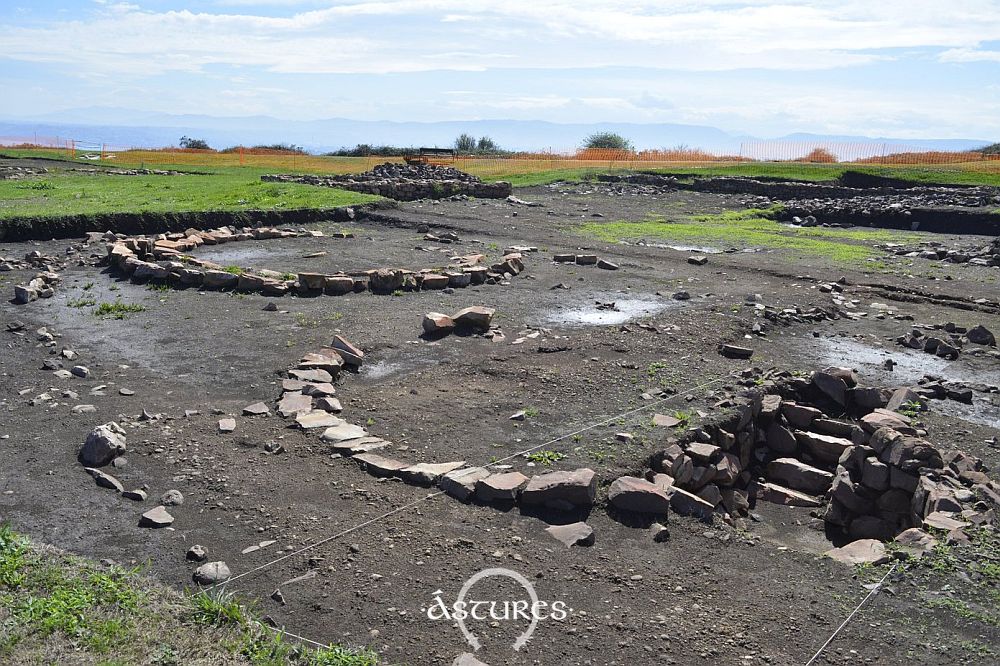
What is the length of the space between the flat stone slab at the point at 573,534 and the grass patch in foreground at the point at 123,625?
5.73ft

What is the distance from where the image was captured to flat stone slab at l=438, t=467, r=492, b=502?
630 cm

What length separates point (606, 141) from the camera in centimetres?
6656

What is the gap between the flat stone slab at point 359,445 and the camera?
23.3 feet

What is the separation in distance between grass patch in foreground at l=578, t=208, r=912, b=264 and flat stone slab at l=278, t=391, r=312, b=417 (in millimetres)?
13202

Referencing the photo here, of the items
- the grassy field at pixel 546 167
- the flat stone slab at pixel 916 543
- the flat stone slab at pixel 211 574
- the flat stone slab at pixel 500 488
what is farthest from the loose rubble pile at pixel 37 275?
the grassy field at pixel 546 167

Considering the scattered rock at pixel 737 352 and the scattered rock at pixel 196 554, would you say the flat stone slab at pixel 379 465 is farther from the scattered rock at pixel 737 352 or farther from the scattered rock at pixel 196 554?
the scattered rock at pixel 737 352

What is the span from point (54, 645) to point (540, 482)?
3361 millimetres

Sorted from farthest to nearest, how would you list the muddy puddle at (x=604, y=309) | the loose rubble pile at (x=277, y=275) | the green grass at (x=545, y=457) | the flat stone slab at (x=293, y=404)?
the loose rubble pile at (x=277, y=275)
the muddy puddle at (x=604, y=309)
the flat stone slab at (x=293, y=404)
the green grass at (x=545, y=457)

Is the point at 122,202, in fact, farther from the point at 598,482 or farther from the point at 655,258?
the point at 598,482

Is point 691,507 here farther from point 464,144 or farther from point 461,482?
Result: point 464,144

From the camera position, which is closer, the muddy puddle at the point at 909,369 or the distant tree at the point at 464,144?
the muddy puddle at the point at 909,369

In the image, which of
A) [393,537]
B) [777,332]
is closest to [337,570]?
[393,537]

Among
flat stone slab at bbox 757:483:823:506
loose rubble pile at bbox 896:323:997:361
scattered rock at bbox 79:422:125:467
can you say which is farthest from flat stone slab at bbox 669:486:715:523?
loose rubble pile at bbox 896:323:997:361

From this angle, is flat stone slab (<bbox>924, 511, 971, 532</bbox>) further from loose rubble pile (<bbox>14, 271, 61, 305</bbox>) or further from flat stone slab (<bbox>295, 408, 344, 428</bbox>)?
loose rubble pile (<bbox>14, 271, 61, 305</bbox>)
